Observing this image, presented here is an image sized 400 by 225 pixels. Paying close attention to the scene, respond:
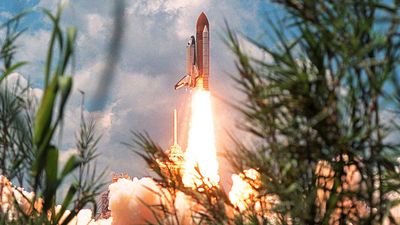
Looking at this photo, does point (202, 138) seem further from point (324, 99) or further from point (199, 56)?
point (324, 99)

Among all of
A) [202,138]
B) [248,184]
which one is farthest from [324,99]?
[202,138]

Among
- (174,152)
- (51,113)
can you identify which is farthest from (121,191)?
(51,113)

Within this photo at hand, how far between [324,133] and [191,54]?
50.4 meters

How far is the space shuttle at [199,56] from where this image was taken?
2263 inches

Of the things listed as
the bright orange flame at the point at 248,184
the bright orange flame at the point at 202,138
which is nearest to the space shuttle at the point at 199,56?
the bright orange flame at the point at 202,138

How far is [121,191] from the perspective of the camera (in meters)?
49.2

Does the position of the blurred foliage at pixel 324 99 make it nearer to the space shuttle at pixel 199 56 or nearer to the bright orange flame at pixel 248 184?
the bright orange flame at pixel 248 184

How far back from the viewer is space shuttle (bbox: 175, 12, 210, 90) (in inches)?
2263

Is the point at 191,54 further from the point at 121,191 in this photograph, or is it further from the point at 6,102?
the point at 6,102

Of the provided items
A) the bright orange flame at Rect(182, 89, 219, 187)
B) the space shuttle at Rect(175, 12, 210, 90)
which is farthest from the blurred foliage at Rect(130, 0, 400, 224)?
the space shuttle at Rect(175, 12, 210, 90)

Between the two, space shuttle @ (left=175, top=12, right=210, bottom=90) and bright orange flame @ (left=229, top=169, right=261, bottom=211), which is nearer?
bright orange flame @ (left=229, top=169, right=261, bottom=211)

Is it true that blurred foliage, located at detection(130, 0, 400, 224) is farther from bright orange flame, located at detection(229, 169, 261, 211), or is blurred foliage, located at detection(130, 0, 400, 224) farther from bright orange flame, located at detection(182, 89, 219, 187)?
bright orange flame, located at detection(182, 89, 219, 187)

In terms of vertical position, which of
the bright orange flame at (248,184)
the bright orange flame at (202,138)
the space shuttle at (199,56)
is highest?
the space shuttle at (199,56)

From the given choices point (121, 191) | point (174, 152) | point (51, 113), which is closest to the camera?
point (51, 113)
